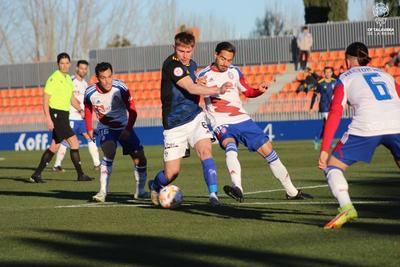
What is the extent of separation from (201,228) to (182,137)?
226 cm

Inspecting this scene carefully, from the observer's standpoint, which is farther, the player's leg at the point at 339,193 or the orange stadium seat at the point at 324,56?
the orange stadium seat at the point at 324,56

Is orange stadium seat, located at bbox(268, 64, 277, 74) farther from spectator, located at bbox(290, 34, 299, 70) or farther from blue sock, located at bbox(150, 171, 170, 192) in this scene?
blue sock, located at bbox(150, 171, 170, 192)

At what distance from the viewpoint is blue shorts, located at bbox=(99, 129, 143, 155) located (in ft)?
46.5

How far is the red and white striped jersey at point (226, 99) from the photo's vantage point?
44.4 ft

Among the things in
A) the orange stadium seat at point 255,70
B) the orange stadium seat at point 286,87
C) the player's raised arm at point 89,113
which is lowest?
the player's raised arm at point 89,113

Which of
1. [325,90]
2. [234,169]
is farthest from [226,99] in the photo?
[325,90]

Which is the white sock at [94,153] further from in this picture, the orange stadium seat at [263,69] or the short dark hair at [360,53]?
the orange stadium seat at [263,69]

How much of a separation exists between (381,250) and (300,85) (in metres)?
33.1

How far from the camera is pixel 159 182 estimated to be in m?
12.7

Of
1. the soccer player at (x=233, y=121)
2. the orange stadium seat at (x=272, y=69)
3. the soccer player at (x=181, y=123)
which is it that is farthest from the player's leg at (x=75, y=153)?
the orange stadium seat at (x=272, y=69)

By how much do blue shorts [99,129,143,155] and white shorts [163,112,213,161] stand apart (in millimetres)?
1845

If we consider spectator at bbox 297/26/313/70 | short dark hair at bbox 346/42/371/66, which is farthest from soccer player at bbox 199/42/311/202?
spectator at bbox 297/26/313/70

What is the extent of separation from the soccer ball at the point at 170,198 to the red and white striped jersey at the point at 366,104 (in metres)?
3.10

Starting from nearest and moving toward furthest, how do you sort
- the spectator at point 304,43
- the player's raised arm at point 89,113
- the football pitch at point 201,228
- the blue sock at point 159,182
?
the football pitch at point 201,228 → the blue sock at point 159,182 → the player's raised arm at point 89,113 → the spectator at point 304,43
